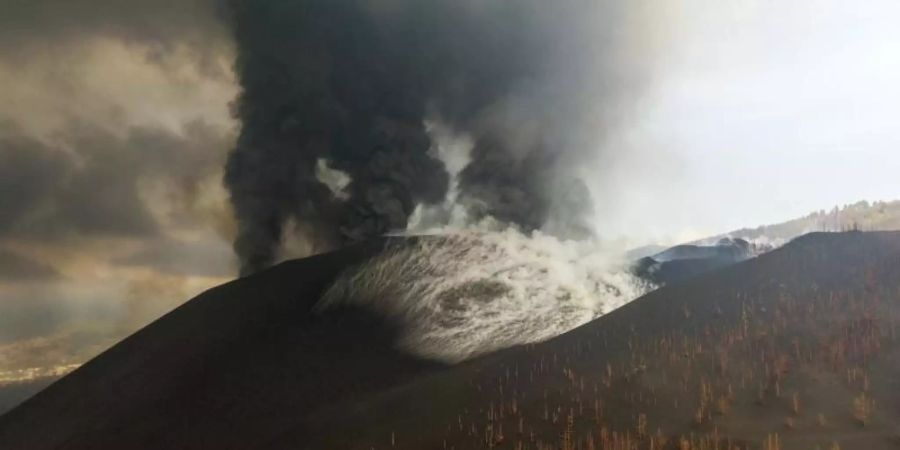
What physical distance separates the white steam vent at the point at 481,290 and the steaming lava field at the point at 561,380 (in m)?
2.13

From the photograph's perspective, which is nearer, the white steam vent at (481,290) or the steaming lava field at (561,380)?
the steaming lava field at (561,380)

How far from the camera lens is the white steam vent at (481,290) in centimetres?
3562

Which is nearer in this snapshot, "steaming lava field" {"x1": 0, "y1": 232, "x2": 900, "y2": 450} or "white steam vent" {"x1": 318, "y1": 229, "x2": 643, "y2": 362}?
"steaming lava field" {"x1": 0, "y1": 232, "x2": 900, "y2": 450}

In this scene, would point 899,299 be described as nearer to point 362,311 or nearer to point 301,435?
point 301,435

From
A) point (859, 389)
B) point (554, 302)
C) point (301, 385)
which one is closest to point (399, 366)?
point (301, 385)

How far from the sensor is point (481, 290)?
41.8 meters

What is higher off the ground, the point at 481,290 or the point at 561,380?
the point at 481,290

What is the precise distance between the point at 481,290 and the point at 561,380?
1964cm

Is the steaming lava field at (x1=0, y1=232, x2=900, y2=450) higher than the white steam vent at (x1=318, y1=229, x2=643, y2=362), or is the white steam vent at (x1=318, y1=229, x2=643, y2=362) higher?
the white steam vent at (x1=318, y1=229, x2=643, y2=362)

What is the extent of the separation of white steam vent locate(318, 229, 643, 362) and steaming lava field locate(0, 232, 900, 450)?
2129 mm

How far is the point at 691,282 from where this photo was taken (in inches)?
1168

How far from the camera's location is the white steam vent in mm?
35625

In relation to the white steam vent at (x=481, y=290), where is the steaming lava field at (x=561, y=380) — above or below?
below

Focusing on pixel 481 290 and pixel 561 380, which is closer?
pixel 561 380
